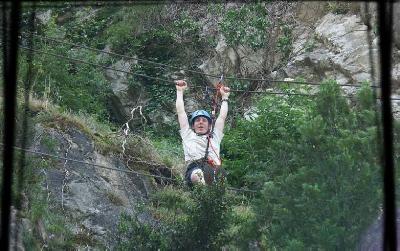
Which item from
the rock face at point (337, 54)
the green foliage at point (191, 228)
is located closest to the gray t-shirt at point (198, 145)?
the green foliage at point (191, 228)

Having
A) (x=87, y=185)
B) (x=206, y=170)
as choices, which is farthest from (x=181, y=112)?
(x=87, y=185)

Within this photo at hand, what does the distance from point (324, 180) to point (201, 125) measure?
227 centimetres

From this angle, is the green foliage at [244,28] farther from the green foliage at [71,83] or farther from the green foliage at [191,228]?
the green foliage at [191,228]

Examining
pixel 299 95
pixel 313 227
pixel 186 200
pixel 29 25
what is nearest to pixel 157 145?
pixel 299 95

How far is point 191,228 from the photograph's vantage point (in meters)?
8.95

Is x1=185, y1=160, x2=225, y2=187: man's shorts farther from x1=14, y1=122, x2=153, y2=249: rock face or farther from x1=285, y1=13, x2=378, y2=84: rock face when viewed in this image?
x1=285, y1=13, x2=378, y2=84: rock face

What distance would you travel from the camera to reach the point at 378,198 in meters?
8.35

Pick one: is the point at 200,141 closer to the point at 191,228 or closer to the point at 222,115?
the point at 222,115

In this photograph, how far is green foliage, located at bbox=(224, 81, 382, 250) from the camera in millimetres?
8203

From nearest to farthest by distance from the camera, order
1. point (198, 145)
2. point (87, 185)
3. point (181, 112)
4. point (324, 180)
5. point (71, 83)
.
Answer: point (324, 180), point (198, 145), point (181, 112), point (87, 185), point (71, 83)

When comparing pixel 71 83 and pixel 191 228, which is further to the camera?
pixel 71 83

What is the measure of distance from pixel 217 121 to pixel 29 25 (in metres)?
7.96

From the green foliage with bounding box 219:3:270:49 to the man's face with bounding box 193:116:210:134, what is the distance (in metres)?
7.02

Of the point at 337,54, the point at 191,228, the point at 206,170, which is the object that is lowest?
the point at 191,228
